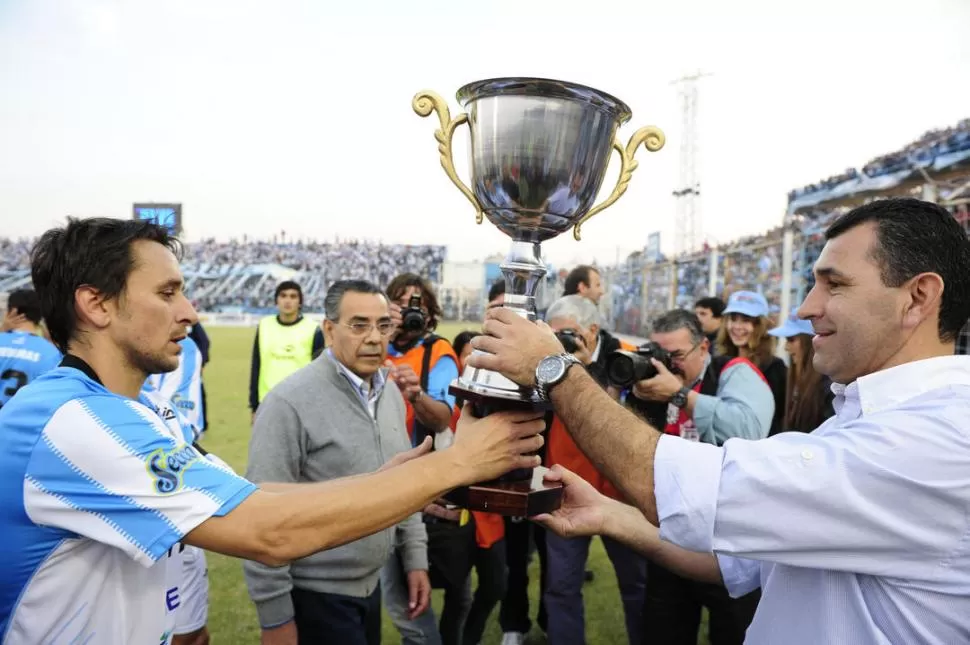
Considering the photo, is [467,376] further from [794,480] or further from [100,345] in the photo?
[100,345]

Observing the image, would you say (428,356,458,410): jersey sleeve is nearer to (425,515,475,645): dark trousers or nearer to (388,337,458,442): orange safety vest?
(388,337,458,442): orange safety vest

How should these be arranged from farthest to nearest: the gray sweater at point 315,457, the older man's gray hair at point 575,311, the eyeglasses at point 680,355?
the older man's gray hair at point 575,311 → the eyeglasses at point 680,355 → the gray sweater at point 315,457

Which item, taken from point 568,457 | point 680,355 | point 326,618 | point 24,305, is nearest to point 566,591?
point 568,457

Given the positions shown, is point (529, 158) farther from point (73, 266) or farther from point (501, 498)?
point (73, 266)

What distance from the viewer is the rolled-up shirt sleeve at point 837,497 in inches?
50.8

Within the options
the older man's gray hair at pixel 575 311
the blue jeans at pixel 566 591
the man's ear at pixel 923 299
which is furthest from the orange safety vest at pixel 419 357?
the man's ear at pixel 923 299

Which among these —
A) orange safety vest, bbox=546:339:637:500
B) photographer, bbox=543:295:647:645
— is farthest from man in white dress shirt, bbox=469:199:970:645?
orange safety vest, bbox=546:339:637:500

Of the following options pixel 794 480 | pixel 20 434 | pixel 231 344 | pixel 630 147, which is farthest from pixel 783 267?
pixel 231 344

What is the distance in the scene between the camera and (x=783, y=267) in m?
8.27

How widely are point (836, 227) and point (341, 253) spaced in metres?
40.0

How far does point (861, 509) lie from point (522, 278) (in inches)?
38.9

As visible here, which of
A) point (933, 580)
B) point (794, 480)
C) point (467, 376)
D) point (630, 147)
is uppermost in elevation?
point (630, 147)

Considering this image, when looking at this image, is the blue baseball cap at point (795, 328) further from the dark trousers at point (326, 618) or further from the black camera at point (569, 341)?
the dark trousers at point (326, 618)

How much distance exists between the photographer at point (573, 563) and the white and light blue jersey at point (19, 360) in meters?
3.36
